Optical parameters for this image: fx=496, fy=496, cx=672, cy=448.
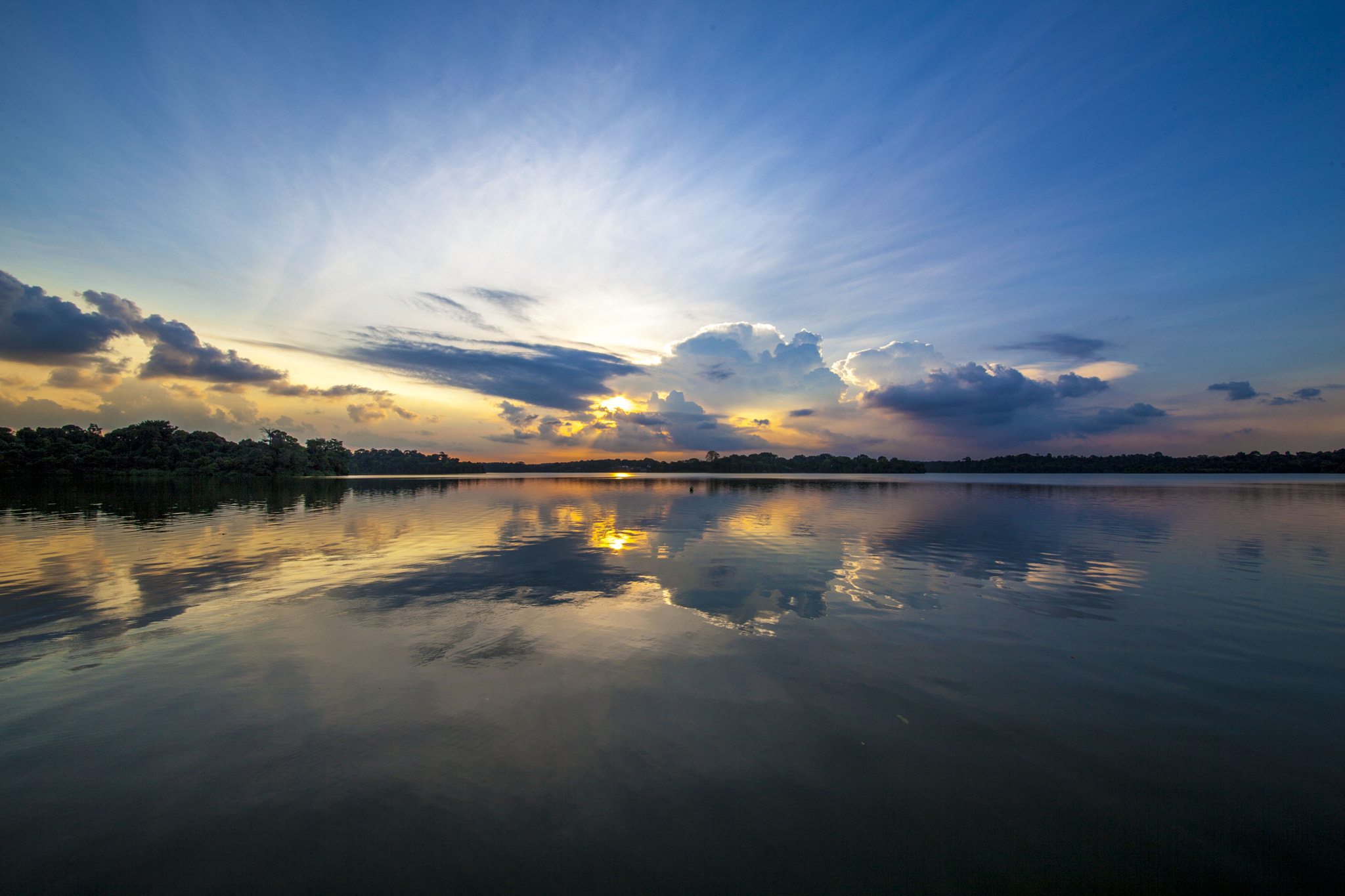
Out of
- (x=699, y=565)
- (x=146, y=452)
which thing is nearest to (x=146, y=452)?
(x=146, y=452)

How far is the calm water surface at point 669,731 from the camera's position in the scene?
5.34 meters

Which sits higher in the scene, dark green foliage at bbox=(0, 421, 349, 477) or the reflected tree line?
dark green foliage at bbox=(0, 421, 349, 477)

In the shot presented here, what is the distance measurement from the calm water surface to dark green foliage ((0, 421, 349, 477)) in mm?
126710

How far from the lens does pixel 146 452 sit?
11894cm

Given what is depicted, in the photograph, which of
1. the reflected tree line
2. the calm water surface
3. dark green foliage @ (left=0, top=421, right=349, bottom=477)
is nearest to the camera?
the calm water surface

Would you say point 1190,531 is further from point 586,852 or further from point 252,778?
point 252,778

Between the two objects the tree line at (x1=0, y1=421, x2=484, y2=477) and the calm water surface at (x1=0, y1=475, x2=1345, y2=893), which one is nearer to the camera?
the calm water surface at (x1=0, y1=475, x2=1345, y2=893)

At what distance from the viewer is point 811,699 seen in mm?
8891

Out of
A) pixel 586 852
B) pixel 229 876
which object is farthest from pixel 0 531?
pixel 586 852

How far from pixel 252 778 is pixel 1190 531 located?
4422cm

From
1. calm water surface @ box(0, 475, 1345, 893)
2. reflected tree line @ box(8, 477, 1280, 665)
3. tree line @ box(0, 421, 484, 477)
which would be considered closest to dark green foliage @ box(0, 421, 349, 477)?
tree line @ box(0, 421, 484, 477)

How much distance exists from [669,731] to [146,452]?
551 feet

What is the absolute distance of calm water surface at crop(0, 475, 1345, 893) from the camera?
17.5ft

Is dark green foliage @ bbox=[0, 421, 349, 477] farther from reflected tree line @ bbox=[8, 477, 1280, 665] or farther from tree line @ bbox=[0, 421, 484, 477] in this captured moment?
reflected tree line @ bbox=[8, 477, 1280, 665]
